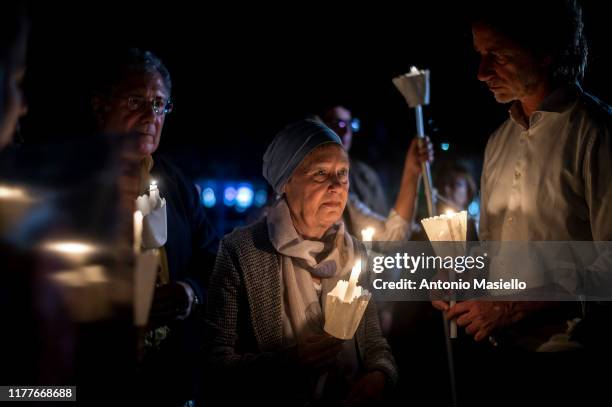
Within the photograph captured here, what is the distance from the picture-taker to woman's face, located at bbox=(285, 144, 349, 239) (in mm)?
2771

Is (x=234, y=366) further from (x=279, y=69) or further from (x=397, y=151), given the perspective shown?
(x=397, y=151)

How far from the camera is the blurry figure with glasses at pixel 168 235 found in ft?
8.35

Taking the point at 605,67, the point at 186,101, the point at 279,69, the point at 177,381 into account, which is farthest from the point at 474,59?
the point at 186,101

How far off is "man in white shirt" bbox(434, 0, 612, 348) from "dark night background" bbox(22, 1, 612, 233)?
0.18 meters

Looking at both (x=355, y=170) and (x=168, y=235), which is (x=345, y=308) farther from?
(x=355, y=170)

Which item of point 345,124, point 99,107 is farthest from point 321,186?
point 345,124

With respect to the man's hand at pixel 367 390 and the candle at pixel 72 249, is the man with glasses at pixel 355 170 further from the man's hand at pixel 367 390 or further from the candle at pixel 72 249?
the candle at pixel 72 249

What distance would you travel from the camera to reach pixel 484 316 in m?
2.60

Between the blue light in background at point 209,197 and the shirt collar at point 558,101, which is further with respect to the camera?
the blue light in background at point 209,197

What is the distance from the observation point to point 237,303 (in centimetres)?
262

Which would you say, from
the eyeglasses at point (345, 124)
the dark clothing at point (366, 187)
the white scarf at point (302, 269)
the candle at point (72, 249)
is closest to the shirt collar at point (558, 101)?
the white scarf at point (302, 269)

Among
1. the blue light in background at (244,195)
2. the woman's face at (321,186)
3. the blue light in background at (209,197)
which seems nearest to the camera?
the woman's face at (321,186)

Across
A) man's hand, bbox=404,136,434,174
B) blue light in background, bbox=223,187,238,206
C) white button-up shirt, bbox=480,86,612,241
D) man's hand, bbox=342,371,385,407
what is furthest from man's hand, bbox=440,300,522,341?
blue light in background, bbox=223,187,238,206

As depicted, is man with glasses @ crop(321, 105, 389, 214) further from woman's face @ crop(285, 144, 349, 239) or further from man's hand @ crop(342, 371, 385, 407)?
man's hand @ crop(342, 371, 385, 407)
